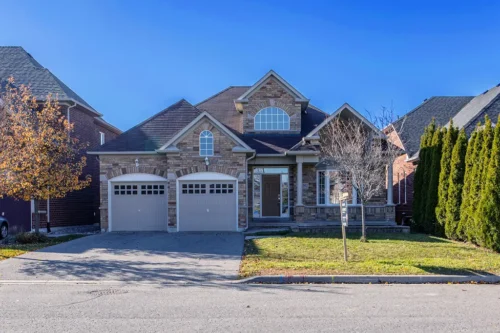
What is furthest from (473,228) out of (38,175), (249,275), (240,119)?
(38,175)

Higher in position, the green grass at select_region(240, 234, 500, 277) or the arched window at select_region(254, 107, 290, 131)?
the arched window at select_region(254, 107, 290, 131)

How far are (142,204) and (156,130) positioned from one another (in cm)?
A: 344

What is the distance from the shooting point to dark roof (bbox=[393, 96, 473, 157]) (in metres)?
22.3

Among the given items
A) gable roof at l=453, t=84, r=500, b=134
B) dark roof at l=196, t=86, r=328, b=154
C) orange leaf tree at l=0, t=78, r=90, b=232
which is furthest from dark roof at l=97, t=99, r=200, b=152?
gable roof at l=453, t=84, r=500, b=134

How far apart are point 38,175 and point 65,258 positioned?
147 inches

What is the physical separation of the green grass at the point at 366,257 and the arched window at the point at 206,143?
14.9 ft

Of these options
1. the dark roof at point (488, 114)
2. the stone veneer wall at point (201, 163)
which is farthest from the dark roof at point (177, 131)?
the dark roof at point (488, 114)

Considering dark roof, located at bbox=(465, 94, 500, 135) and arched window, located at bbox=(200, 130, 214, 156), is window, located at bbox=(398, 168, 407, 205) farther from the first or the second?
arched window, located at bbox=(200, 130, 214, 156)

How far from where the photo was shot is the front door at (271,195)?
18.1 m

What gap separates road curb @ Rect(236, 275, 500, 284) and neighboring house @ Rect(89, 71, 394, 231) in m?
7.89

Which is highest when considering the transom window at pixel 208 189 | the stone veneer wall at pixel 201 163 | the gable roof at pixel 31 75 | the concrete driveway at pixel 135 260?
the gable roof at pixel 31 75

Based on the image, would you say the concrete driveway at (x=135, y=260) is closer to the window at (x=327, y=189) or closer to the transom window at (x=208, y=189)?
the transom window at (x=208, y=189)

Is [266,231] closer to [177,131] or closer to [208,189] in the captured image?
[208,189]

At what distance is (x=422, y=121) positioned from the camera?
77.6 ft
